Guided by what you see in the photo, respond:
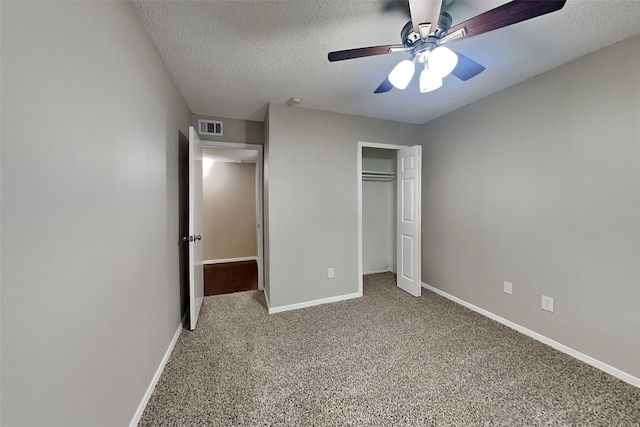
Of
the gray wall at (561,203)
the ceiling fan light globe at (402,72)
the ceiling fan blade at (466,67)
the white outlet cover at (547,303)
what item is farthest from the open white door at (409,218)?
the ceiling fan light globe at (402,72)

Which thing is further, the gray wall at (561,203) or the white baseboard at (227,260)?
the white baseboard at (227,260)

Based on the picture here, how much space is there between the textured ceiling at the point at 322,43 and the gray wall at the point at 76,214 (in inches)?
14.1

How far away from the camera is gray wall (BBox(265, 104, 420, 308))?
2580 millimetres

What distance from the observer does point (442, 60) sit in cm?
131

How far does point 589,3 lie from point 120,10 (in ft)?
8.34

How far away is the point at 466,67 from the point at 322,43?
0.95 m

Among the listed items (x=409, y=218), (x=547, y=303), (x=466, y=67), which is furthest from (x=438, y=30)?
(x=547, y=303)

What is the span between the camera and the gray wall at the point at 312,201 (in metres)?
2.58

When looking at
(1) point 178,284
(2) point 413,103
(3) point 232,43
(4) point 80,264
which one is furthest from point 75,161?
(2) point 413,103

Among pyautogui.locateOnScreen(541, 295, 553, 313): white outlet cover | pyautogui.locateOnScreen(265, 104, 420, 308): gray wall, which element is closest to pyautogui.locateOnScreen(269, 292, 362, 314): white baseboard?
pyautogui.locateOnScreen(265, 104, 420, 308): gray wall

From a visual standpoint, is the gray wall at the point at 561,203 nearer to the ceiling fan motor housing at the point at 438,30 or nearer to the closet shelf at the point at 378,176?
the closet shelf at the point at 378,176

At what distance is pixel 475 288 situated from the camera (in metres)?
2.60

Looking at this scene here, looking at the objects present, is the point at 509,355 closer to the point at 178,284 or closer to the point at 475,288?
the point at 475,288

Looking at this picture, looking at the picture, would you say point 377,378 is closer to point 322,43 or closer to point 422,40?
point 422,40
